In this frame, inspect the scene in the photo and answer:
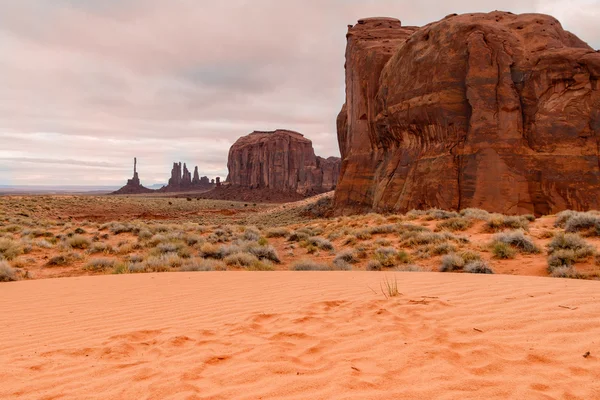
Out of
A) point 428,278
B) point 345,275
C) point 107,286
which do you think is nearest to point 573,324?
point 428,278

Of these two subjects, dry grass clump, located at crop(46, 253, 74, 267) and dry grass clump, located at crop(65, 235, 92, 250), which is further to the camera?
dry grass clump, located at crop(65, 235, 92, 250)

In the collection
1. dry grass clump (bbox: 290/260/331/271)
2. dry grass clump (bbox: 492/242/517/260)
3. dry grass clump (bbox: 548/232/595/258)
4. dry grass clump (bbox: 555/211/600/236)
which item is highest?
dry grass clump (bbox: 555/211/600/236)

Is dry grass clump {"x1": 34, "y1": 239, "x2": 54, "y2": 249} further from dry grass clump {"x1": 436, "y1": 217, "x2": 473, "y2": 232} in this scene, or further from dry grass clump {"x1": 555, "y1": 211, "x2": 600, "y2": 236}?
dry grass clump {"x1": 555, "y1": 211, "x2": 600, "y2": 236}

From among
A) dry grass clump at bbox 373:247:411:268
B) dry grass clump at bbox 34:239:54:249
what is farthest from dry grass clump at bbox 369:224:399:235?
dry grass clump at bbox 34:239:54:249

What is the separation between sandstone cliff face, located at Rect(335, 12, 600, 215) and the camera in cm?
2055

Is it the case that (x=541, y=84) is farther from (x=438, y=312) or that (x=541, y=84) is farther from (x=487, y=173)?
(x=438, y=312)

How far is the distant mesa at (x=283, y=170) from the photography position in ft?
302

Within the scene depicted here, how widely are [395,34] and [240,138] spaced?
7907 centimetres

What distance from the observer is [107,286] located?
7.06 m

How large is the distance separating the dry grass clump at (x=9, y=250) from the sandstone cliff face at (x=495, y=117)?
822 inches

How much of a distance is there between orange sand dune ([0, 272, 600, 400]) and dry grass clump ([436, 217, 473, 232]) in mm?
7513

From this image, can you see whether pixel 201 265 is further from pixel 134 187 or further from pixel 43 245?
pixel 134 187

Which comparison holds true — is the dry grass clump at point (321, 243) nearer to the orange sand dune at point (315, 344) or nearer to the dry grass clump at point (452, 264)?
the dry grass clump at point (452, 264)

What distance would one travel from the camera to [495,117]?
864 inches
